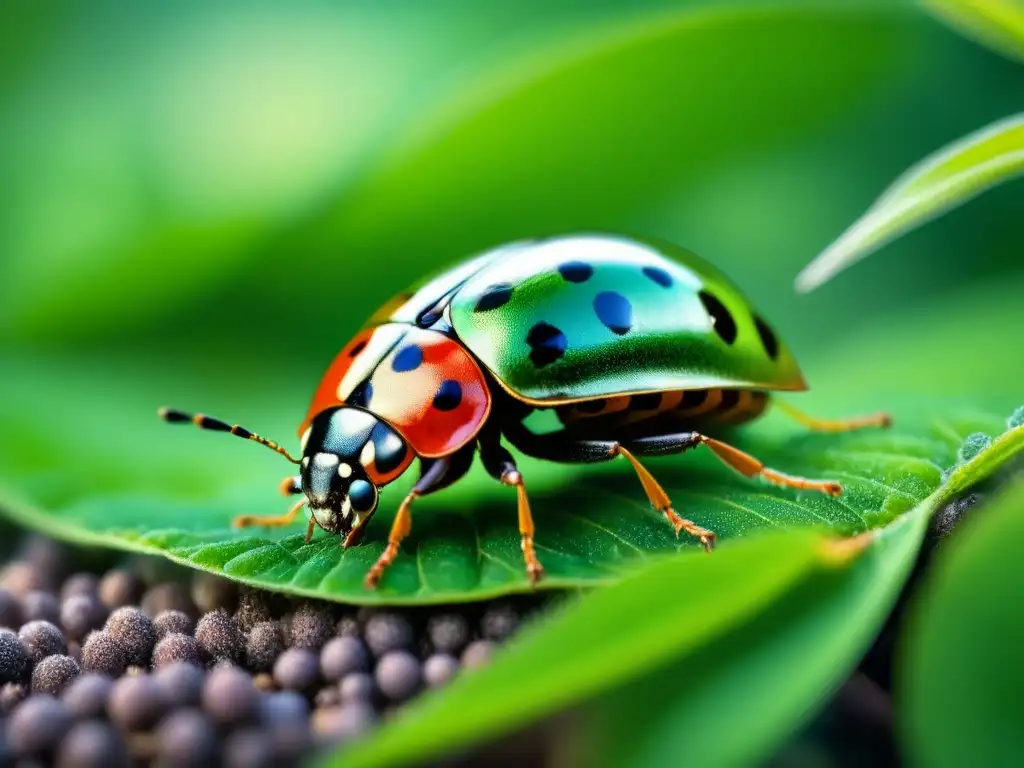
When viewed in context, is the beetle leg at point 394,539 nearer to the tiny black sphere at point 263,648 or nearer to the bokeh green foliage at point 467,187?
the tiny black sphere at point 263,648

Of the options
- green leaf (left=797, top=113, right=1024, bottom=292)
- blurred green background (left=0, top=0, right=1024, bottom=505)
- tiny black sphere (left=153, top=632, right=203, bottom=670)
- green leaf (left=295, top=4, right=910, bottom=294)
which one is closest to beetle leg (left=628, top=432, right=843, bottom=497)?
green leaf (left=797, top=113, right=1024, bottom=292)

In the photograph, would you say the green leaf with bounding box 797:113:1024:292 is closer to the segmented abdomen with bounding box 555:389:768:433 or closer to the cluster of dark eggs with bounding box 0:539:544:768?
the segmented abdomen with bounding box 555:389:768:433

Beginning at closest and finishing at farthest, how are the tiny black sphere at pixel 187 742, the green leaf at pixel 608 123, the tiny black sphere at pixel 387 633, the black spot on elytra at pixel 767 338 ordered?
the tiny black sphere at pixel 187 742
the tiny black sphere at pixel 387 633
the black spot on elytra at pixel 767 338
the green leaf at pixel 608 123

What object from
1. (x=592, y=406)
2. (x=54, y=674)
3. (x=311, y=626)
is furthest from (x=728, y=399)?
(x=54, y=674)

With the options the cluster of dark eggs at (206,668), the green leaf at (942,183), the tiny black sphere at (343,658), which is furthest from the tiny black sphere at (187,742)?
the green leaf at (942,183)

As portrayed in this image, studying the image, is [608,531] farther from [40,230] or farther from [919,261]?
[40,230]

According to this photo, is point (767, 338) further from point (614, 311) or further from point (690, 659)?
point (690, 659)
